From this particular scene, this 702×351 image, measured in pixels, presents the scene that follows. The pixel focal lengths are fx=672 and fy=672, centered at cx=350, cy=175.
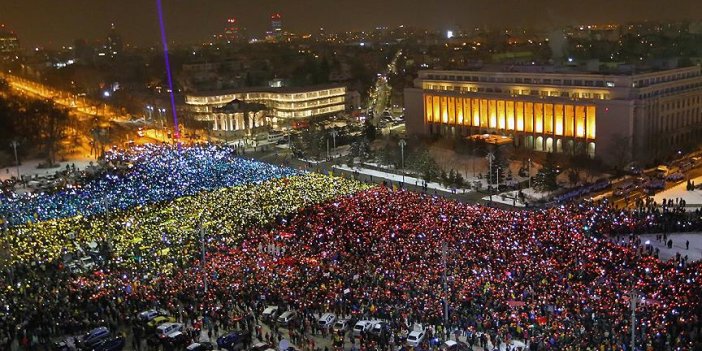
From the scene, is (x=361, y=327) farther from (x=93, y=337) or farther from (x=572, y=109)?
(x=572, y=109)

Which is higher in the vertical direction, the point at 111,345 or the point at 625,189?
the point at 111,345

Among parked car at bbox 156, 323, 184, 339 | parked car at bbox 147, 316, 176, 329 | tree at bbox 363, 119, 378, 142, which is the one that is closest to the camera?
parked car at bbox 156, 323, 184, 339

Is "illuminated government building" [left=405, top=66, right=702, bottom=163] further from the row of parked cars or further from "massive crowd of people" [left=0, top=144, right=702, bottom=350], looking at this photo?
the row of parked cars

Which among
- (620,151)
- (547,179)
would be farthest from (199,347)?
(620,151)

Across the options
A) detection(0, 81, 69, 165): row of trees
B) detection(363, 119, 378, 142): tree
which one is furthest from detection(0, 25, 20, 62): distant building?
detection(363, 119, 378, 142): tree

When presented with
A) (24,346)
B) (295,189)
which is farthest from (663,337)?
(295,189)
